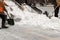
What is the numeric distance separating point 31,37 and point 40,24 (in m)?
3.80

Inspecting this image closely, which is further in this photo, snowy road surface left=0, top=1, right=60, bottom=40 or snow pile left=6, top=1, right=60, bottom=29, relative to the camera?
snow pile left=6, top=1, right=60, bottom=29

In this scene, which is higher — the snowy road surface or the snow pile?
the snow pile

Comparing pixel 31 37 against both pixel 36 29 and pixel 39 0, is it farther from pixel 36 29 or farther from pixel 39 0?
pixel 39 0

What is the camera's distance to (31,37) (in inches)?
409

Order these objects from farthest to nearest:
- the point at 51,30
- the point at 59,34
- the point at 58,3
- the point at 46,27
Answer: the point at 58,3 < the point at 46,27 < the point at 51,30 < the point at 59,34

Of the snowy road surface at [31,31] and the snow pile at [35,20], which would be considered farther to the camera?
the snow pile at [35,20]

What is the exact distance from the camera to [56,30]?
1237 centimetres

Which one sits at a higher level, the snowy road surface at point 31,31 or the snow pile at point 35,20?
the snow pile at point 35,20

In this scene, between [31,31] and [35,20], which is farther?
[35,20]

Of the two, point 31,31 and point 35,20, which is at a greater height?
point 35,20

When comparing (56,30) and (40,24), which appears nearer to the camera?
(56,30)

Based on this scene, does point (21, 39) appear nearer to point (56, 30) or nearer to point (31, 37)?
point (31, 37)

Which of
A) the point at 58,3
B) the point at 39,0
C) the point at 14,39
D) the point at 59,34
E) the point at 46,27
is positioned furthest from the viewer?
the point at 39,0

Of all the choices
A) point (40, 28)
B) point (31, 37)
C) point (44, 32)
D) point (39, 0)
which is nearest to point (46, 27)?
point (40, 28)
